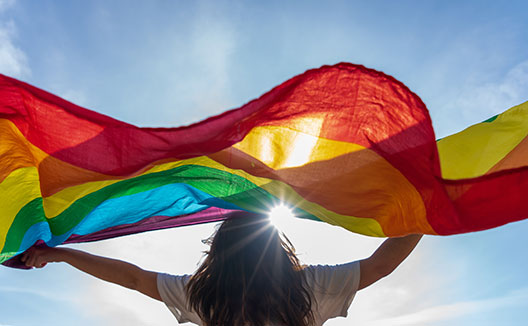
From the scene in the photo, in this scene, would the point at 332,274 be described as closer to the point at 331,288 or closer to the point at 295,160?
the point at 331,288

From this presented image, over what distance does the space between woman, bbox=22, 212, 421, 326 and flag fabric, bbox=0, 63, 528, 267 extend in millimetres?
211

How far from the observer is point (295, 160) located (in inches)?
92.4

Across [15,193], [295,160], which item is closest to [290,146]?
[295,160]

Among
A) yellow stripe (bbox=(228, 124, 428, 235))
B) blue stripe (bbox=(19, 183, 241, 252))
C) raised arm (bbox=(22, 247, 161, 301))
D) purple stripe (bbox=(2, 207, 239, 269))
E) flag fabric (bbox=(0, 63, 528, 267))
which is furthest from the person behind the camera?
purple stripe (bbox=(2, 207, 239, 269))

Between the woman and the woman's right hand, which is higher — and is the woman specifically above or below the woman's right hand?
below

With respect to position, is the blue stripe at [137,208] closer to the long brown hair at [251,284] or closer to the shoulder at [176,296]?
the long brown hair at [251,284]

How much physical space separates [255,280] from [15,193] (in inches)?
62.1

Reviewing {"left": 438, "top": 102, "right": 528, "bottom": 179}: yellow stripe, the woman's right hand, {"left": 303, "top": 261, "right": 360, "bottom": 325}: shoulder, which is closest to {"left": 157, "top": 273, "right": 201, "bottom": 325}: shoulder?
{"left": 303, "top": 261, "right": 360, "bottom": 325}: shoulder

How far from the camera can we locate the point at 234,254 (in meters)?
2.39

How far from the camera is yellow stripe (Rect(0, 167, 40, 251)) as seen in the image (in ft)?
8.54

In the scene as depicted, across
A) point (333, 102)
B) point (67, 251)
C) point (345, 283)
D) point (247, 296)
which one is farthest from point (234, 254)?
point (67, 251)

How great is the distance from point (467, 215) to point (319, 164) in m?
0.78

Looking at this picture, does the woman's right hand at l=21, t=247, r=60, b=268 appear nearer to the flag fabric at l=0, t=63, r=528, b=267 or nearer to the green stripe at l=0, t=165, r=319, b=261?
the green stripe at l=0, t=165, r=319, b=261

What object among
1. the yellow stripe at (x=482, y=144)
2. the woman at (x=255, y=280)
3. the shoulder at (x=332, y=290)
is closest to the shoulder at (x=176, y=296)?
the woman at (x=255, y=280)
